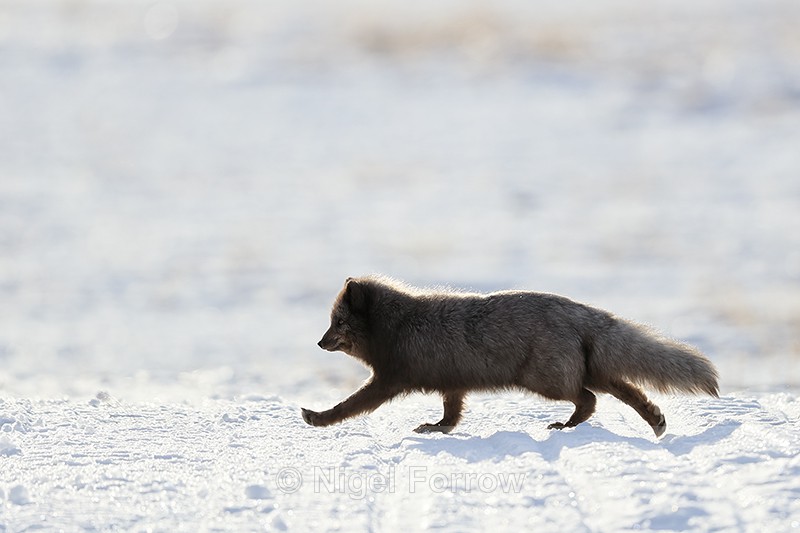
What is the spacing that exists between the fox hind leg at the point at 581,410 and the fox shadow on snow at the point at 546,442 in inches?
9.9

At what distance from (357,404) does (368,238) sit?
42.2ft

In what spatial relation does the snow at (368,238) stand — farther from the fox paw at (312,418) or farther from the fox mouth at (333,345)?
the fox mouth at (333,345)

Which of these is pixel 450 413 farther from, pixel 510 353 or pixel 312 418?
pixel 312 418

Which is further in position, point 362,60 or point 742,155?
point 362,60

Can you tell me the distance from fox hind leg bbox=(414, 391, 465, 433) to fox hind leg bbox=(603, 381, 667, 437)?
84 centimetres

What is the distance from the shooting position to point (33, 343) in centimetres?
1409

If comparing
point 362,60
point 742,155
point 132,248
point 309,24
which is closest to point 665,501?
point 132,248

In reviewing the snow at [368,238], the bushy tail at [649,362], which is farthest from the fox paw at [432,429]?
the bushy tail at [649,362]

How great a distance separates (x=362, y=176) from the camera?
23.4 m

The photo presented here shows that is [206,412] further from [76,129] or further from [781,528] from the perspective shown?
[76,129]

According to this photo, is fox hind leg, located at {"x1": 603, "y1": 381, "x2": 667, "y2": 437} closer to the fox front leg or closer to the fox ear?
the fox front leg

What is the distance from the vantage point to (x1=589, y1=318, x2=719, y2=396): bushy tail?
6238mm

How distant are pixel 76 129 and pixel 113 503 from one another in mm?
22777

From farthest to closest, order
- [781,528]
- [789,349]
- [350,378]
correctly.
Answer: [789,349] < [350,378] < [781,528]
